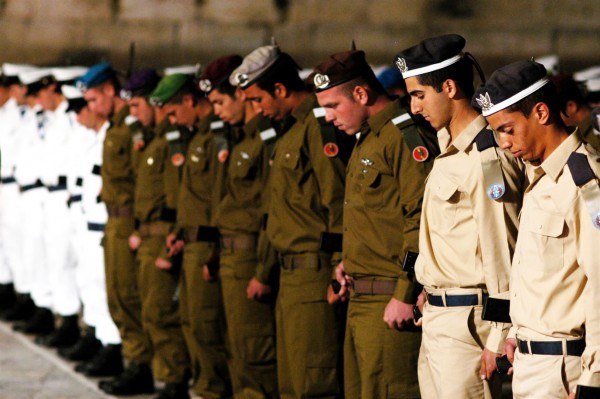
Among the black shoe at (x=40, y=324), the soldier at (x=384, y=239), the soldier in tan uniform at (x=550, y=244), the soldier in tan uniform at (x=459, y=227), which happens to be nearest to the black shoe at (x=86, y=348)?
the black shoe at (x=40, y=324)

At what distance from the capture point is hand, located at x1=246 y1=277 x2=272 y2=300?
707cm

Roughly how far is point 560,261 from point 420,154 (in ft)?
4.62

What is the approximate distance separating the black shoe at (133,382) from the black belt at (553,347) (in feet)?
15.9

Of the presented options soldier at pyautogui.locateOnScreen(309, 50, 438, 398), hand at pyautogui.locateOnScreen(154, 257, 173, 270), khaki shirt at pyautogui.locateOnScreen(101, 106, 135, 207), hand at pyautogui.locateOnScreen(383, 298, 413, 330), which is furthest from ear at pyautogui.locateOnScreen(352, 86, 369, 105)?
khaki shirt at pyautogui.locateOnScreen(101, 106, 135, 207)

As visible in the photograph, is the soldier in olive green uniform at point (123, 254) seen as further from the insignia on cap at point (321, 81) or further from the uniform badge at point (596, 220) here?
the uniform badge at point (596, 220)

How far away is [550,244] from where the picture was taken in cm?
442

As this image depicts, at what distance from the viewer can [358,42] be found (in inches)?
483

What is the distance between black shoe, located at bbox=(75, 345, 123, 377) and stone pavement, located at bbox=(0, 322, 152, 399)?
71mm

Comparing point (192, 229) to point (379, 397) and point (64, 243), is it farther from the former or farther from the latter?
point (64, 243)

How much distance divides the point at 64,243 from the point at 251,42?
422cm

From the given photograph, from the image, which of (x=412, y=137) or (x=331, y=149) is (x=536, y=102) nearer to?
(x=412, y=137)

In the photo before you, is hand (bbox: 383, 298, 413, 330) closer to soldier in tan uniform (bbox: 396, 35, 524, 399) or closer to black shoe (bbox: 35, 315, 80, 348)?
soldier in tan uniform (bbox: 396, 35, 524, 399)

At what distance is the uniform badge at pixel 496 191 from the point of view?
16.2 ft

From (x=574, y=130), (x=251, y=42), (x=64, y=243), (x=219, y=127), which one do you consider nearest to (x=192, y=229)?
(x=219, y=127)
